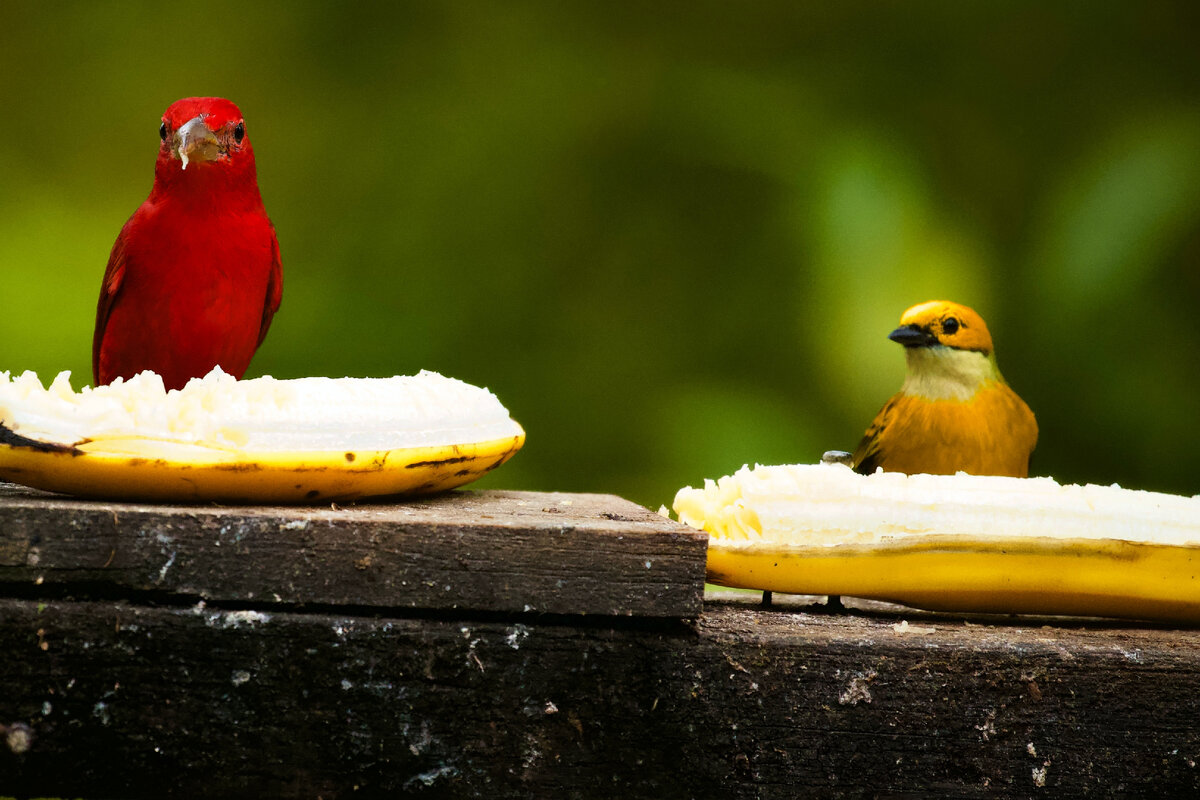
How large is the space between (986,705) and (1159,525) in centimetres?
32

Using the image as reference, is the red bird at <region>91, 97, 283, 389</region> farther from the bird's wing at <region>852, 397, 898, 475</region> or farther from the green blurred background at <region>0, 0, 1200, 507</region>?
the bird's wing at <region>852, 397, 898, 475</region>

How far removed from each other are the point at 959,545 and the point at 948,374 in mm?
1158

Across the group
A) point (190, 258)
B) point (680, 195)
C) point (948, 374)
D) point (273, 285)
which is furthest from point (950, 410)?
point (190, 258)

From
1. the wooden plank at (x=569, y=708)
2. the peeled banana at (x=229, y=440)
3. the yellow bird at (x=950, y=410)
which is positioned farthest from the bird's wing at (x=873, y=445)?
the peeled banana at (x=229, y=440)

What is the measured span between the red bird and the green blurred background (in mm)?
983

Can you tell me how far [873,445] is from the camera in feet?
7.50

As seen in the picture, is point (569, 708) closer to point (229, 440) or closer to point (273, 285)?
point (229, 440)

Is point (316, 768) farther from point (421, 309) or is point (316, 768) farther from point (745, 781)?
point (421, 309)

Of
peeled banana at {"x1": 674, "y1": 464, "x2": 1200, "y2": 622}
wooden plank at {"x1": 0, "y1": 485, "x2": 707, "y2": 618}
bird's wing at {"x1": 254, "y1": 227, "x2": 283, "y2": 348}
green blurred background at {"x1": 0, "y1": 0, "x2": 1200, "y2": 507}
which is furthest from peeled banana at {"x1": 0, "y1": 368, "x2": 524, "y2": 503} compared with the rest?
green blurred background at {"x1": 0, "y1": 0, "x2": 1200, "y2": 507}

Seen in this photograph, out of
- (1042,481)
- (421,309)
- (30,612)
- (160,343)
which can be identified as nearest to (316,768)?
(30,612)

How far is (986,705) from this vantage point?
1.05 m

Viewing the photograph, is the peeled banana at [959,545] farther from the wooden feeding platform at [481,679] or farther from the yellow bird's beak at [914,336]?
the yellow bird's beak at [914,336]

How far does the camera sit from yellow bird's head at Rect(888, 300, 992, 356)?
223cm

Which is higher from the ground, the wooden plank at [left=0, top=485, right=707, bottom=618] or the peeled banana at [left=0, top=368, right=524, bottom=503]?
the peeled banana at [left=0, top=368, right=524, bottom=503]
